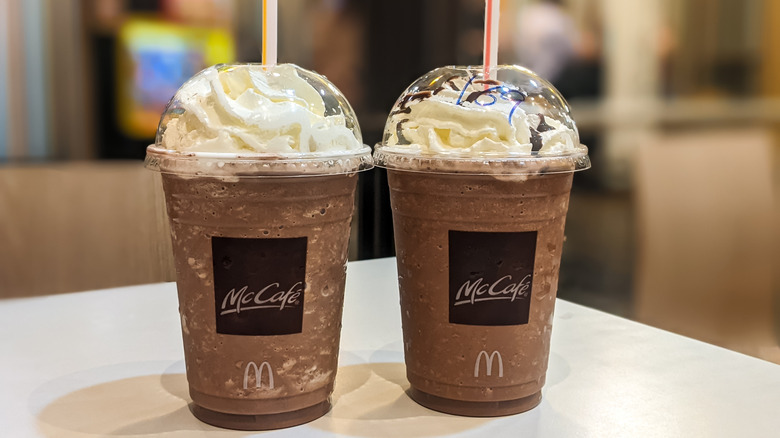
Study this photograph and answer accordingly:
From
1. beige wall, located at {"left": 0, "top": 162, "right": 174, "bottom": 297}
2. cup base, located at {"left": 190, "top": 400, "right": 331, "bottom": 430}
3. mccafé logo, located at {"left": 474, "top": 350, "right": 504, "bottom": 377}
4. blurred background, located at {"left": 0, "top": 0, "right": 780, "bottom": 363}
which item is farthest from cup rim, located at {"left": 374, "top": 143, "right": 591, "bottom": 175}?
beige wall, located at {"left": 0, "top": 162, "right": 174, "bottom": 297}

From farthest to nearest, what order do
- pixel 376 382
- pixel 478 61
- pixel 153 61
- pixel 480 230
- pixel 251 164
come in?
pixel 478 61 < pixel 153 61 < pixel 376 382 < pixel 480 230 < pixel 251 164

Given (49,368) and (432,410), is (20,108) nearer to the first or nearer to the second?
(49,368)

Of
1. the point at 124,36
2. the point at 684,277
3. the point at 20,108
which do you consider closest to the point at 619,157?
the point at 684,277

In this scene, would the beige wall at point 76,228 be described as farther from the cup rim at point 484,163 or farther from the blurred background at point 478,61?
the cup rim at point 484,163

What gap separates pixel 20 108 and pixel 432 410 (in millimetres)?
2522

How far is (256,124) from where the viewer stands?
0.93 m

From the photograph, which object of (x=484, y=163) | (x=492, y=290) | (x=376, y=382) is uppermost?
(x=484, y=163)

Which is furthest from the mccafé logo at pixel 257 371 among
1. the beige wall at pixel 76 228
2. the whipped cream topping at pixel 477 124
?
the beige wall at pixel 76 228

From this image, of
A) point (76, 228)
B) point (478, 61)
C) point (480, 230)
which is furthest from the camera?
point (478, 61)

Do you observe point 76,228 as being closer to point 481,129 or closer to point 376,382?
point 376,382

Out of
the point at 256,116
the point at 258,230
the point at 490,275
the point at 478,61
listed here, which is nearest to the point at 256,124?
the point at 256,116

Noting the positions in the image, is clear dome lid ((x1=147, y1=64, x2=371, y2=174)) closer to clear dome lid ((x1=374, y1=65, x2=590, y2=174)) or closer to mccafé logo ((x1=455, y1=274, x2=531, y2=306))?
clear dome lid ((x1=374, y1=65, x2=590, y2=174))

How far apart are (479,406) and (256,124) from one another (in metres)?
0.50

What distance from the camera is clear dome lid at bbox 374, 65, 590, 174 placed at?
39.1 inches
